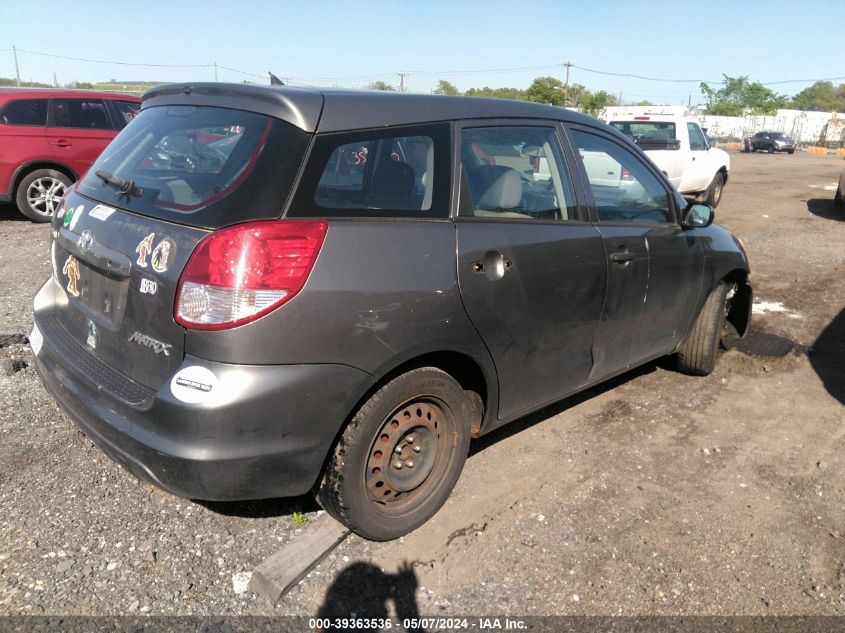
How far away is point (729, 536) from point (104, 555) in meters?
2.63

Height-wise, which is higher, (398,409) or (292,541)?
(398,409)

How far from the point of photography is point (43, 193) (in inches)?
352

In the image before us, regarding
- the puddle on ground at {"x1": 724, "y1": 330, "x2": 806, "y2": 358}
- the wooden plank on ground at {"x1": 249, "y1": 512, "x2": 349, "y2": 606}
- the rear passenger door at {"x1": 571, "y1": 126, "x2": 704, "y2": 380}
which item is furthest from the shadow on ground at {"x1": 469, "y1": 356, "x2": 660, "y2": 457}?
the wooden plank on ground at {"x1": 249, "y1": 512, "x2": 349, "y2": 606}

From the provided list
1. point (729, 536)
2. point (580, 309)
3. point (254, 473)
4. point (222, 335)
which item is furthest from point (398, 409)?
point (729, 536)

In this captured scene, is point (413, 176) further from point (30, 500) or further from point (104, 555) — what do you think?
point (30, 500)

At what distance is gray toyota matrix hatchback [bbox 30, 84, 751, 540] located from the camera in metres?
2.14

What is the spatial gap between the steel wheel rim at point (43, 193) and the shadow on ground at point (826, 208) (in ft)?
42.3

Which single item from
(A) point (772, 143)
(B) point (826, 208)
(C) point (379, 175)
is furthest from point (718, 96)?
(C) point (379, 175)

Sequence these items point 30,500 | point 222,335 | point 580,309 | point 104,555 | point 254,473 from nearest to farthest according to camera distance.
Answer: point 222,335 < point 254,473 < point 104,555 < point 30,500 < point 580,309

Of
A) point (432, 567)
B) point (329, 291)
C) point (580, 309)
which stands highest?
point (329, 291)

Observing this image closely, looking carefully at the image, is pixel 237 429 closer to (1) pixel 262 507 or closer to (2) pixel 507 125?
(1) pixel 262 507

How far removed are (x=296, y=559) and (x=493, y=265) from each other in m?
1.41

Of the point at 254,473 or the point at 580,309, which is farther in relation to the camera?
the point at 580,309

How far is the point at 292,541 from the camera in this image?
2.65 m
